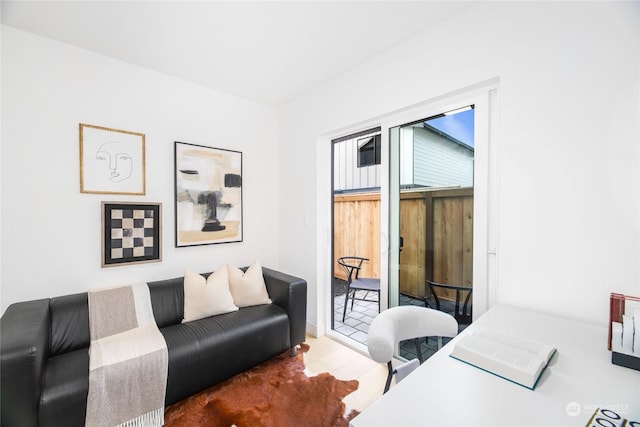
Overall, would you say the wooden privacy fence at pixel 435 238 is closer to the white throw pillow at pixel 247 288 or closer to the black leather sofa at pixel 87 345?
the black leather sofa at pixel 87 345

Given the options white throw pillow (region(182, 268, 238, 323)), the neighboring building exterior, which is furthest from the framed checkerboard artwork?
the neighboring building exterior

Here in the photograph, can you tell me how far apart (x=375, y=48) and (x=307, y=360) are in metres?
2.74

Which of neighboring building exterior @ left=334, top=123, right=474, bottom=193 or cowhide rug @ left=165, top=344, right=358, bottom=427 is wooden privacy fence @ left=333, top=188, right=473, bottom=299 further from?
cowhide rug @ left=165, top=344, right=358, bottom=427

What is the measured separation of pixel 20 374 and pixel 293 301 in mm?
1671

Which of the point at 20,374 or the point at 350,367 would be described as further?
the point at 350,367

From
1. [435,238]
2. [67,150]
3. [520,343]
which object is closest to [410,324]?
[520,343]

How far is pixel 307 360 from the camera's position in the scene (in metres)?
2.40

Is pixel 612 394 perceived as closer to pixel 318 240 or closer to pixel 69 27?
pixel 318 240

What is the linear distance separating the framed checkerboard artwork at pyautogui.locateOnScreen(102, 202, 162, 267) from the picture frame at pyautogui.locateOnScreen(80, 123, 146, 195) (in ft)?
0.51

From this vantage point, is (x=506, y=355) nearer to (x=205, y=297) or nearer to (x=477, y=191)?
(x=477, y=191)

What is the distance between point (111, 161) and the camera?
7.33 ft

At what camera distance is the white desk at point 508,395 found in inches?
28.6

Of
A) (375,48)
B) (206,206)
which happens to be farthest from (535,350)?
(206,206)

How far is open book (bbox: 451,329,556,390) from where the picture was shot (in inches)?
34.7
